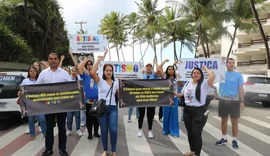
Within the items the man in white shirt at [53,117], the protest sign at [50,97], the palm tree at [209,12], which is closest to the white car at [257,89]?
the protest sign at [50,97]

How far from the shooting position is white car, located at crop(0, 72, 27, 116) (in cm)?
758

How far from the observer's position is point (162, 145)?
565 centimetres

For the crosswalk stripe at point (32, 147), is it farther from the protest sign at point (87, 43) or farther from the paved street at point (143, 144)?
the protest sign at point (87, 43)

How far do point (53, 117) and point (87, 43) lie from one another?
3.49m

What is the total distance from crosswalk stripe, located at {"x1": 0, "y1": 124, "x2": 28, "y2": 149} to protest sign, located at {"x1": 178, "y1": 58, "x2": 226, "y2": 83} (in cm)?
431

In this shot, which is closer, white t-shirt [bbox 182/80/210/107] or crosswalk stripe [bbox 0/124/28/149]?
white t-shirt [bbox 182/80/210/107]

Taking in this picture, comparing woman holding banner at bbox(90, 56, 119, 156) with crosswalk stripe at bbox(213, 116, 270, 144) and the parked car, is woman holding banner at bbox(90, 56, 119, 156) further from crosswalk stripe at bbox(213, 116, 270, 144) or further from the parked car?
the parked car

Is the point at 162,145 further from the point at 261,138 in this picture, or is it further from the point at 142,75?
the point at 261,138

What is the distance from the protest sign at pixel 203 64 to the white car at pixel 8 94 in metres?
4.90

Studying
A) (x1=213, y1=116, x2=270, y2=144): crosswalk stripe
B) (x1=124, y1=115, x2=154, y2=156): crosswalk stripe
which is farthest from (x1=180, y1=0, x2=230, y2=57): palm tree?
(x1=124, y1=115, x2=154, y2=156): crosswalk stripe

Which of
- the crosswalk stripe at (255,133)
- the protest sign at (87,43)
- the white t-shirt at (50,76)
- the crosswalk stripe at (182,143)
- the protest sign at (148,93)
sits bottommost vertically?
the crosswalk stripe at (255,133)

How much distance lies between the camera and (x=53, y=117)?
16.1 ft

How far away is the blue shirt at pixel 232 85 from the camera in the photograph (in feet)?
17.8

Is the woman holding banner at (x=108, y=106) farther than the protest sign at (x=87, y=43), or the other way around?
the protest sign at (x=87, y=43)
